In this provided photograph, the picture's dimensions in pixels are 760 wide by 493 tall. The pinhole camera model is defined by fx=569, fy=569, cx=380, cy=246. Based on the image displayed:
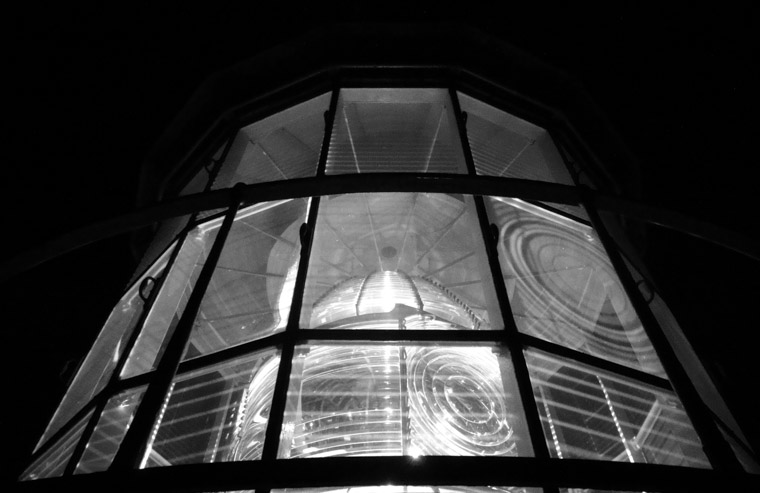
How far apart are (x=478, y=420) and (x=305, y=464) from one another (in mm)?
1026

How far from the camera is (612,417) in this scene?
7.91 ft

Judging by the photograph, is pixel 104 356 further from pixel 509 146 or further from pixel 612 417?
pixel 509 146

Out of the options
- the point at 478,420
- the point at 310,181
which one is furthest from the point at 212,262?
the point at 478,420

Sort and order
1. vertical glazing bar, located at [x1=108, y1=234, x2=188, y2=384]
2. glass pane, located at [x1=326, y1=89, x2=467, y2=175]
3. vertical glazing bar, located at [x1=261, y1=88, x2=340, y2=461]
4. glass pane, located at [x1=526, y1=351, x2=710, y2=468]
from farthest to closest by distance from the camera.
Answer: glass pane, located at [x1=326, y1=89, x2=467, y2=175] → vertical glazing bar, located at [x1=108, y1=234, x2=188, y2=384] → glass pane, located at [x1=526, y1=351, x2=710, y2=468] → vertical glazing bar, located at [x1=261, y1=88, x2=340, y2=461]

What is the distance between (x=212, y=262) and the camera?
6.84 ft

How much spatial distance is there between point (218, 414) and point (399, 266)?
1608 mm

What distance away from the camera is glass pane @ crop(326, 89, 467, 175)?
12.7 feet

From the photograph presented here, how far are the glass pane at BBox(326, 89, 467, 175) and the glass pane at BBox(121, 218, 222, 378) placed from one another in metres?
0.92

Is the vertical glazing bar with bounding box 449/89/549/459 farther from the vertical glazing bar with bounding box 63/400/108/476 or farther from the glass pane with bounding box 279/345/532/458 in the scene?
the vertical glazing bar with bounding box 63/400/108/476

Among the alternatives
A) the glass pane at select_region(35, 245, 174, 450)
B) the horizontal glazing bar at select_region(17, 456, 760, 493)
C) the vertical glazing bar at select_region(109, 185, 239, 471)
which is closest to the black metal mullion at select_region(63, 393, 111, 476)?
the glass pane at select_region(35, 245, 174, 450)

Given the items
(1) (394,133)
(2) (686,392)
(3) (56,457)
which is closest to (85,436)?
(3) (56,457)

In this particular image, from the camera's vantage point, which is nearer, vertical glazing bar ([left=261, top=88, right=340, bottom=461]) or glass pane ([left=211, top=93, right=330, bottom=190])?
vertical glazing bar ([left=261, top=88, right=340, bottom=461])

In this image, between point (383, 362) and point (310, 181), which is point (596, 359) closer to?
point (383, 362)

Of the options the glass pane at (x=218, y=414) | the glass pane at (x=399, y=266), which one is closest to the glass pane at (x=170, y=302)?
the glass pane at (x=218, y=414)
